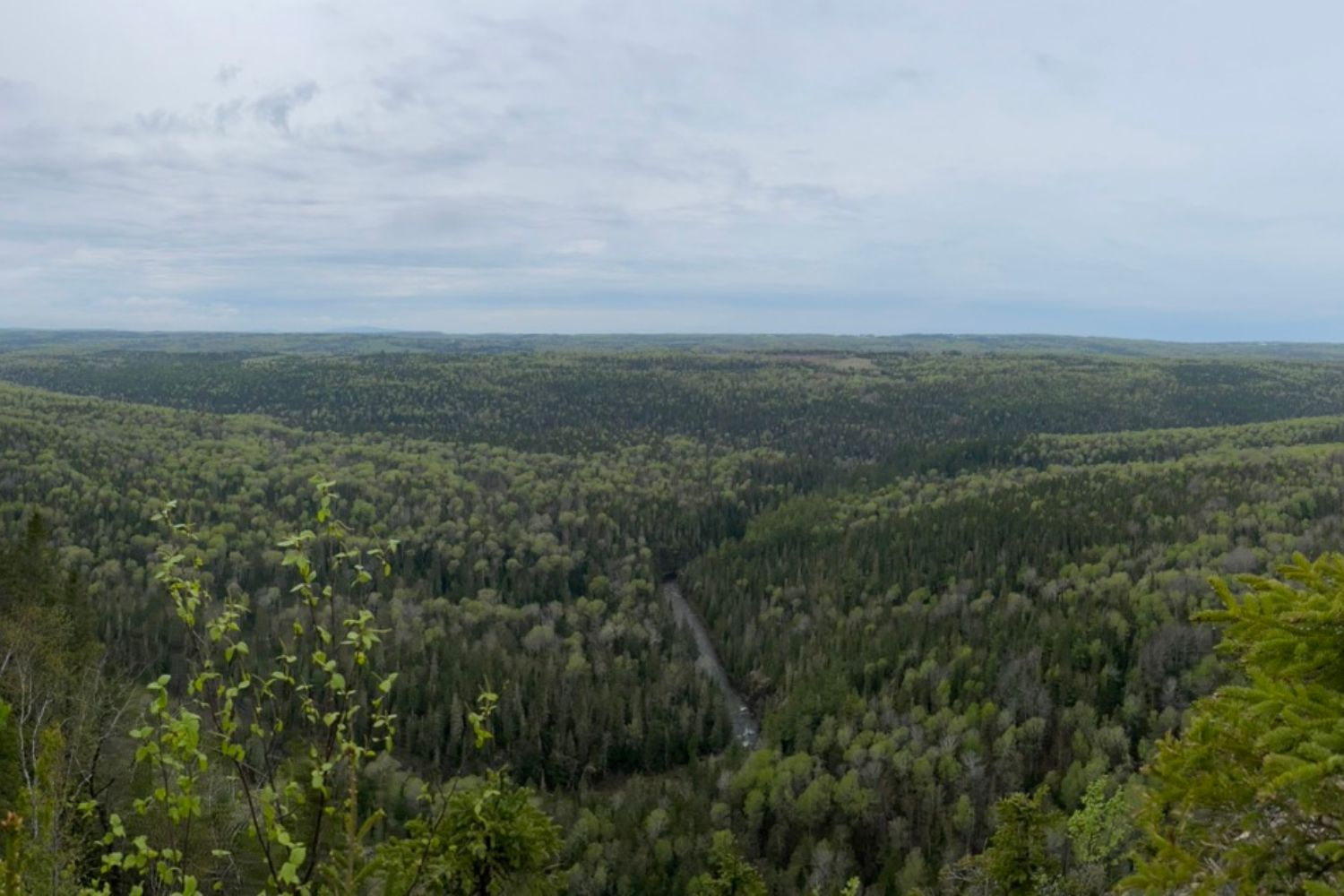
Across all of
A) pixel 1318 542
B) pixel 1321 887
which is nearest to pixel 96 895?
pixel 1321 887

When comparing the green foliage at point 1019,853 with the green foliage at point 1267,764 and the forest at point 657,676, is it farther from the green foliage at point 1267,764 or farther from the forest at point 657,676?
the green foliage at point 1267,764

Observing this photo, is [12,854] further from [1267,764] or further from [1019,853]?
[1019,853]

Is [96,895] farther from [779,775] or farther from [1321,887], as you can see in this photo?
[779,775]

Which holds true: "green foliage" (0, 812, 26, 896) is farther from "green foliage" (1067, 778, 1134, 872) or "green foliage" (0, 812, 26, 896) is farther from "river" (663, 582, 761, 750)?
"river" (663, 582, 761, 750)

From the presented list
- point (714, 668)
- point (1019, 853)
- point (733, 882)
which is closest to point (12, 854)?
point (733, 882)

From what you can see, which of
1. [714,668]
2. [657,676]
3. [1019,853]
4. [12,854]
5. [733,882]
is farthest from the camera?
[714,668]

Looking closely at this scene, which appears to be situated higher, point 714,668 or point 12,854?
point 12,854

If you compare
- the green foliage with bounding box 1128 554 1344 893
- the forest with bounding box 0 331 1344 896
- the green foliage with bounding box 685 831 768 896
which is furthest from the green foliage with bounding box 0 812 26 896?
the green foliage with bounding box 685 831 768 896
